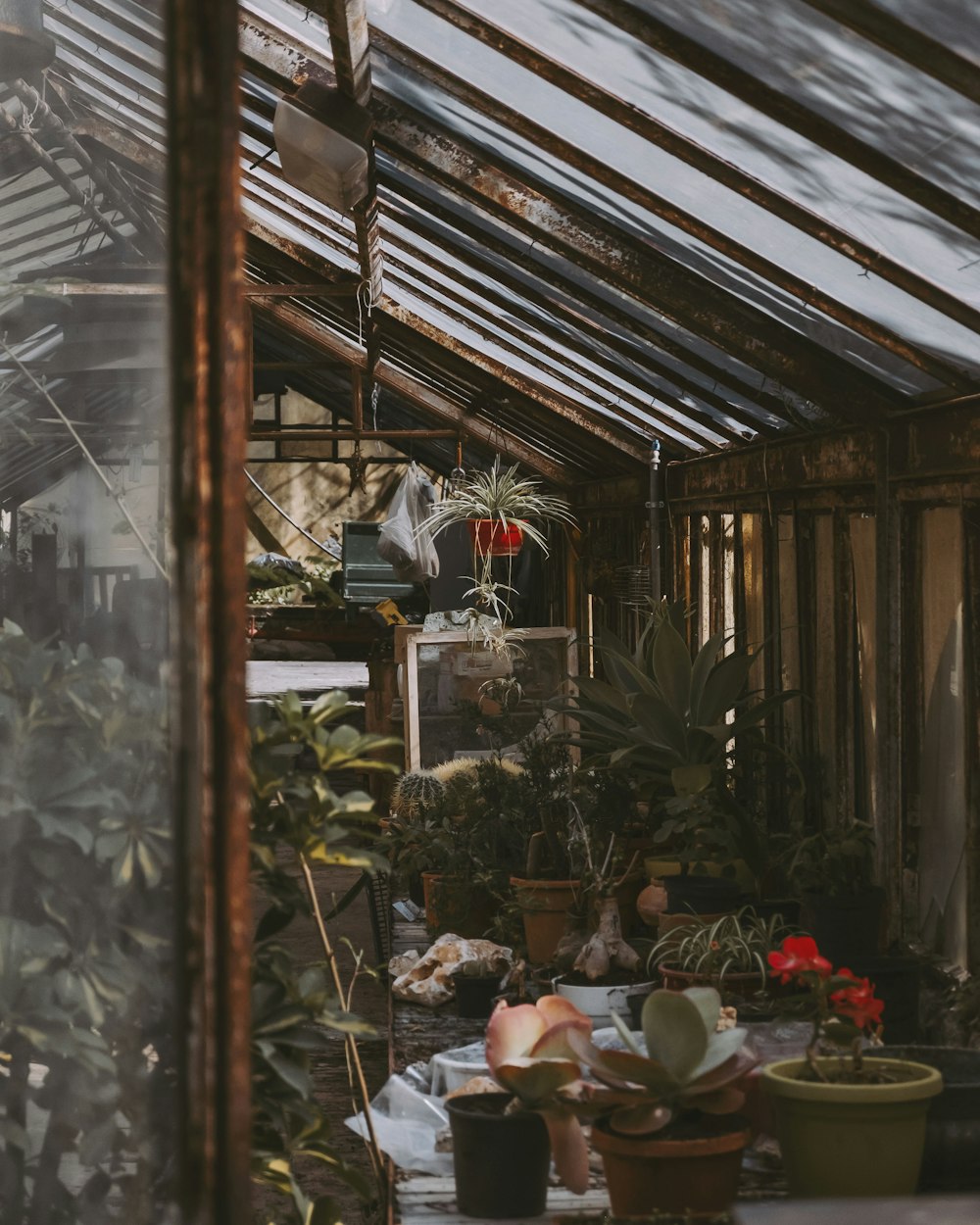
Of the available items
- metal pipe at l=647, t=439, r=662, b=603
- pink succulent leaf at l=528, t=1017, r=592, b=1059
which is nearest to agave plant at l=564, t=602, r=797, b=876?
metal pipe at l=647, t=439, r=662, b=603

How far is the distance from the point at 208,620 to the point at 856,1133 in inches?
54.1

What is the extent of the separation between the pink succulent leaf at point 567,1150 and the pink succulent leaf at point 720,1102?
215 mm

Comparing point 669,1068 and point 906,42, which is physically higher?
point 906,42

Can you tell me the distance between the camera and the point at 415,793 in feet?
18.4

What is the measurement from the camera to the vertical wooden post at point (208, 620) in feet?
3.78

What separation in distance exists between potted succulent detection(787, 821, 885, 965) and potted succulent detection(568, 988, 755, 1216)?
1.69m

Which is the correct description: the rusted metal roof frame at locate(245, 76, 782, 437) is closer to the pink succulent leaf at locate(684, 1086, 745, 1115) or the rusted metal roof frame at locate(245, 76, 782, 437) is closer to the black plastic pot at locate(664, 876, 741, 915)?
the black plastic pot at locate(664, 876, 741, 915)

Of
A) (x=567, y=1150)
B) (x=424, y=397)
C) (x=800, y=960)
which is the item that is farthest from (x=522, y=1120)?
(x=424, y=397)

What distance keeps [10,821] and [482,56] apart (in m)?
2.24

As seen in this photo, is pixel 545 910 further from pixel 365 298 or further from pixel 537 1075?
pixel 365 298

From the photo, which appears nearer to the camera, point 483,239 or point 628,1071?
point 628,1071

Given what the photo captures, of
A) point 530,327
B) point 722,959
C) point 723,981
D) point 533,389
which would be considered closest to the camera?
point 723,981

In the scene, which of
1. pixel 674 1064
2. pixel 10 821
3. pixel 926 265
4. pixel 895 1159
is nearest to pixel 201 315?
pixel 10 821

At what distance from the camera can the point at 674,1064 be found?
213 centimetres
